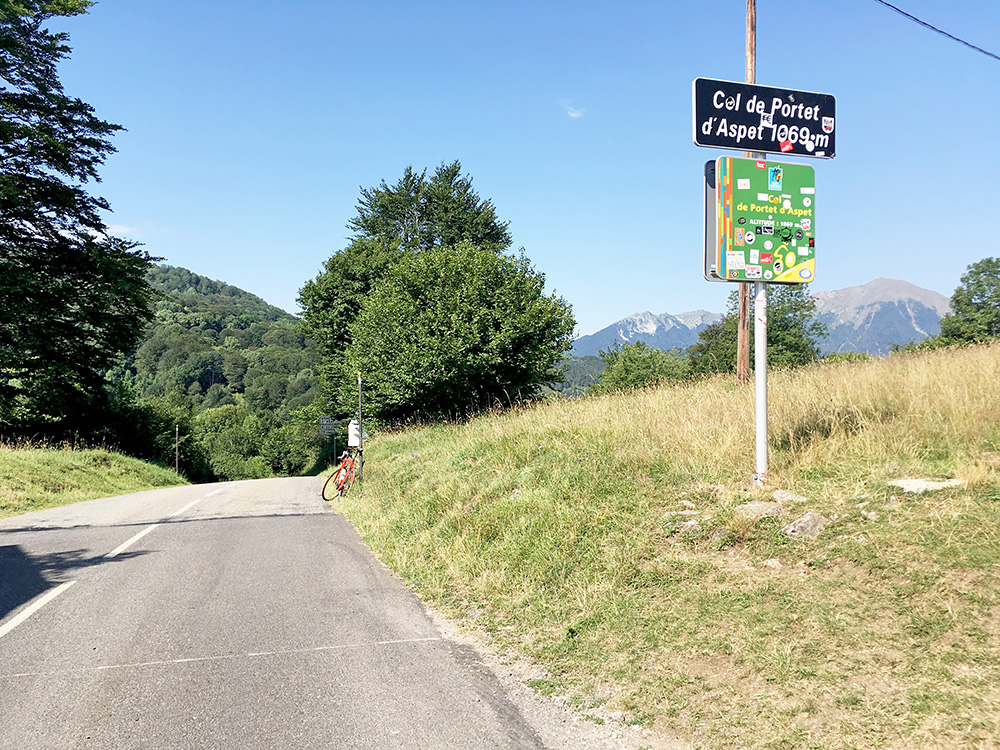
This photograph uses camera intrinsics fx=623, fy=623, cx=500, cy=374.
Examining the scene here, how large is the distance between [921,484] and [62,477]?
2415cm

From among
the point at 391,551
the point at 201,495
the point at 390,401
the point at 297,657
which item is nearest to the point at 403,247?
the point at 390,401

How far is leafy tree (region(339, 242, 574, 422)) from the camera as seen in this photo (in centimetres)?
2733

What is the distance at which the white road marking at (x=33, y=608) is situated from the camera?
6.07 m

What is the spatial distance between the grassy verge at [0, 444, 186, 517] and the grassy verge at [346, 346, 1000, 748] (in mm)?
12806

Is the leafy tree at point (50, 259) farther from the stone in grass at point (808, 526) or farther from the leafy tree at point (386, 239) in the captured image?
the stone in grass at point (808, 526)

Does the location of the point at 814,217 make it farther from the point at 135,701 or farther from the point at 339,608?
the point at 135,701

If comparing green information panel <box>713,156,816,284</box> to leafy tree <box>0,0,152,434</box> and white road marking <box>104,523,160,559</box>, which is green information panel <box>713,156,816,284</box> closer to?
white road marking <box>104,523,160,559</box>

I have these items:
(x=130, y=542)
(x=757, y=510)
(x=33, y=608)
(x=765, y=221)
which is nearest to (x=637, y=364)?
(x=130, y=542)

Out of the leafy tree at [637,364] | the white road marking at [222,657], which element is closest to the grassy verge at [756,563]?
the white road marking at [222,657]

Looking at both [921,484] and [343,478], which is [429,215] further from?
[921,484]

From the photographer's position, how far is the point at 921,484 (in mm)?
5840

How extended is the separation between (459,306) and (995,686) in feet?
82.0

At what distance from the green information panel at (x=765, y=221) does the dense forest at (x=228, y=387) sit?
74.6 m

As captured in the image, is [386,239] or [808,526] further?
[386,239]
